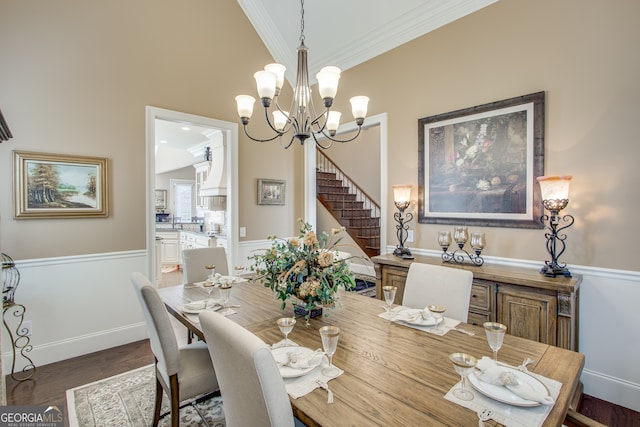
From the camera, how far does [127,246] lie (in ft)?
10.5

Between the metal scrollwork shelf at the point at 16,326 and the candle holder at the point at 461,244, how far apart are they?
12.1 ft

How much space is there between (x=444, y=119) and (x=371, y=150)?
4107mm

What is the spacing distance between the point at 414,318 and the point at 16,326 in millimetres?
3293

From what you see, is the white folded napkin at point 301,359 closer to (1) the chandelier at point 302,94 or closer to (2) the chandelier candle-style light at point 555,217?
(1) the chandelier at point 302,94

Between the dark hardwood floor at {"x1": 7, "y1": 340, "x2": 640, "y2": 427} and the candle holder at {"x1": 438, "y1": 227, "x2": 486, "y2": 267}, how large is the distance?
48.4 inches

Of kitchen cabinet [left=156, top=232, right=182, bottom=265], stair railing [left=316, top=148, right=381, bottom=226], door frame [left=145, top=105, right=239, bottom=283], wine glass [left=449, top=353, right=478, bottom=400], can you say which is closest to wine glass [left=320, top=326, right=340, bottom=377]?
wine glass [left=449, top=353, right=478, bottom=400]

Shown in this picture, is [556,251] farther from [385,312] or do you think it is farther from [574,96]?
[385,312]

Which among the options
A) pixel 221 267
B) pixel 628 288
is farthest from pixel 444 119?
pixel 221 267

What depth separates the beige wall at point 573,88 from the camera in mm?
2184

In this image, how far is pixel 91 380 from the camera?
8.30 ft

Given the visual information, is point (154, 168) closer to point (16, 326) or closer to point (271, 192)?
point (271, 192)

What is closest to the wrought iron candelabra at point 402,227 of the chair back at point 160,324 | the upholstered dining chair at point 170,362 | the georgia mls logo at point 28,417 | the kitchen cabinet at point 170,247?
the upholstered dining chair at point 170,362

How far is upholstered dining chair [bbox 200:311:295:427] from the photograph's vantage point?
903mm

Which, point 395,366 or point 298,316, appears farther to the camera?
point 298,316
